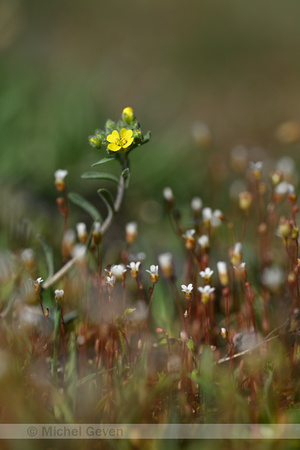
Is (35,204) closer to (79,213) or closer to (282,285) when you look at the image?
(79,213)

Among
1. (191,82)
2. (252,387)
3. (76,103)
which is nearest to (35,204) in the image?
(76,103)

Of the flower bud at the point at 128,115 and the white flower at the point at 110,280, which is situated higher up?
the flower bud at the point at 128,115

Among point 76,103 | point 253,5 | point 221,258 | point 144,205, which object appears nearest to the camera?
point 221,258
